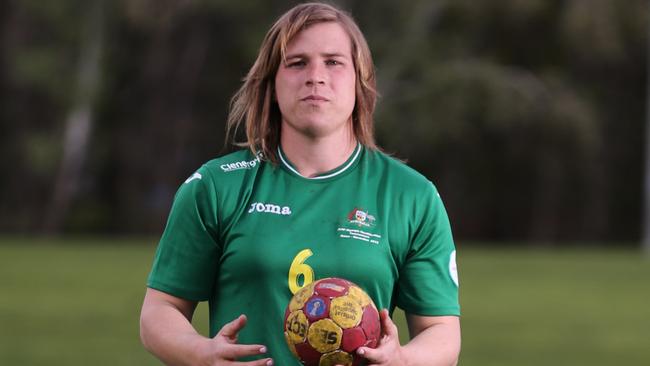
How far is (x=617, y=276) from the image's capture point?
91.4 ft

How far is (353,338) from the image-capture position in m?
3.98

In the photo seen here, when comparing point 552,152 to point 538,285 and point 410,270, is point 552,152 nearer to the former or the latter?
point 538,285

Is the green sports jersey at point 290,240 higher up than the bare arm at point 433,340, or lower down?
higher up

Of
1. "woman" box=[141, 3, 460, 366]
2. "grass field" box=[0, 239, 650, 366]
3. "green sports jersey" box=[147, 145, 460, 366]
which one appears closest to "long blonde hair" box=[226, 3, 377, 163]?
"woman" box=[141, 3, 460, 366]

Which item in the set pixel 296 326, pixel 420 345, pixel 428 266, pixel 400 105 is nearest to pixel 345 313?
pixel 296 326

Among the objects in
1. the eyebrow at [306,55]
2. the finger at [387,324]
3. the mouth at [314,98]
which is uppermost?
the eyebrow at [306,55]

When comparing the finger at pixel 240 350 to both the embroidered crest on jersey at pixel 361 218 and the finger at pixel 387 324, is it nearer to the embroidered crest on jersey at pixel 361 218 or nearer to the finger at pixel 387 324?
the finger at pixel 387 324

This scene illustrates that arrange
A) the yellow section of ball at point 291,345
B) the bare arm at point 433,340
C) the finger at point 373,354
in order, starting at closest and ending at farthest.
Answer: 1. the finger at point 373,354
2. the yellow section of ball at point 291,345
3. the bare arm at point 433,340

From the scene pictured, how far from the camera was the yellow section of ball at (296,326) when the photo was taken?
4.01 m

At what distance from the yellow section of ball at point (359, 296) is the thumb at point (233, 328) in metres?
0.34

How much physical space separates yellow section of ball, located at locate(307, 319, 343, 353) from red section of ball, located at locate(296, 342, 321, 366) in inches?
0.9

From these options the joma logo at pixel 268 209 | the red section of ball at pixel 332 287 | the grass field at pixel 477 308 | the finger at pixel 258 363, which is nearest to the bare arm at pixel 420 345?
the red section of ball at pixel 332 287

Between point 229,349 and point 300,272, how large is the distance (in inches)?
15.6

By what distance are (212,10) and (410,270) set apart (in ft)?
140
